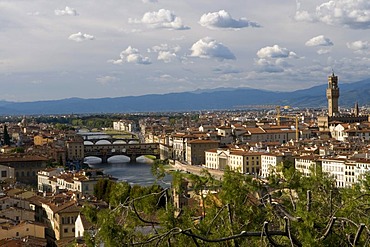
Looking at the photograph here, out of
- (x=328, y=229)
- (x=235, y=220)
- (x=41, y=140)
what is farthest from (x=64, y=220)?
(x=41, y=140)

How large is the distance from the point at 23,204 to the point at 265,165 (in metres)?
22.7

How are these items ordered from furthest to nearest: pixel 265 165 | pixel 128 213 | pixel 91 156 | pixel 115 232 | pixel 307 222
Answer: pixel 91 156, pixel 265 165, pixel 128 213, pixel 115 232, pixel 307 222

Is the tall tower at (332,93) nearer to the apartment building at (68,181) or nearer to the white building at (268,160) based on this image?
the white building at (268,160)

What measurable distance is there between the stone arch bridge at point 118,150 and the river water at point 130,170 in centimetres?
65

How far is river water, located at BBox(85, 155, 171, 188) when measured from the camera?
36969 mm

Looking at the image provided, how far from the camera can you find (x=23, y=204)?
21125mm

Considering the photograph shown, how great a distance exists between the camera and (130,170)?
47812 mm

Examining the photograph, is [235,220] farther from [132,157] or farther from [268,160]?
[132,157]

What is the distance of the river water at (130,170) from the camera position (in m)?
37.0

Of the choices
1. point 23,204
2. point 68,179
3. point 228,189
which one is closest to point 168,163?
point 68,179

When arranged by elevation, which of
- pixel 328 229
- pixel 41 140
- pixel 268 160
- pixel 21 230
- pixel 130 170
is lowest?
pixel 130 170

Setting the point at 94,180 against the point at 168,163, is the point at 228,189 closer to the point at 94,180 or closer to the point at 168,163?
the point at 94,180

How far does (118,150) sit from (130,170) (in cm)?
1296

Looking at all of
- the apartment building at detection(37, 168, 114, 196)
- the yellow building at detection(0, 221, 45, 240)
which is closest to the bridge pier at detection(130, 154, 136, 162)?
the apartment building at detection(37, 168, 114, 196)
